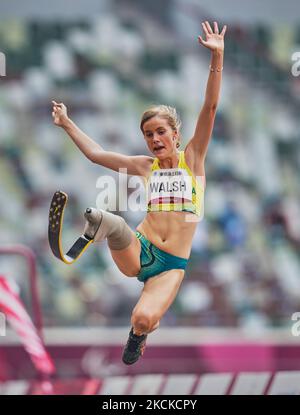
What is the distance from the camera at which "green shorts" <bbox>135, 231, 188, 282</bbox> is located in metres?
5.25

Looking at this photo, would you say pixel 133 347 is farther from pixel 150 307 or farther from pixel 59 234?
pixel 59 234

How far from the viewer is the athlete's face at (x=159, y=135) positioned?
5.15 meters

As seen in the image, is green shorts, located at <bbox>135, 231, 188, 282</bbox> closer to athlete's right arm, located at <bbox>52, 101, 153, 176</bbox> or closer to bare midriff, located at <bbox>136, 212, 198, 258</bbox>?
bare midriff, located at <bbox>136, 212, 198, 258</bbox>

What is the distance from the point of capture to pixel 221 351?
27.7 ft

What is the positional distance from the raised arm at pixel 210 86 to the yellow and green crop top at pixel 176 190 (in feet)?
0.49

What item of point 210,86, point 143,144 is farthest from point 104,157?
point 143,144

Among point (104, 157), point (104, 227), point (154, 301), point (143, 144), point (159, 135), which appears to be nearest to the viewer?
point (104, 227)

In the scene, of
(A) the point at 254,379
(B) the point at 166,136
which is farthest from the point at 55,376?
(B) the point at 166,136

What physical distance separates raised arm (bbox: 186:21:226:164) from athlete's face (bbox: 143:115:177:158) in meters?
0.15

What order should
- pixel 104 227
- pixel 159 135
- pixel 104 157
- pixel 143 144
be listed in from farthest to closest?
pixel 143 144 → pixel 104 157 → pixel 159 135 → pixel 104 227

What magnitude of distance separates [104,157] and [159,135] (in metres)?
0.40

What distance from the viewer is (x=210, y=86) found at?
5020mm

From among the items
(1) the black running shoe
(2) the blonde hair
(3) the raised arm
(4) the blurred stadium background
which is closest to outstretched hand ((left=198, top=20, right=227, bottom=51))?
(3) the raised arm

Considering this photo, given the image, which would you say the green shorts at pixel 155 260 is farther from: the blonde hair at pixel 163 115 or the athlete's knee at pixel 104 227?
the blonde hair at pixel 163 115
